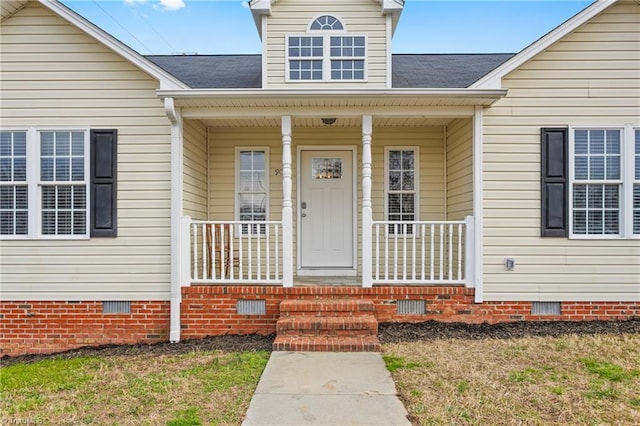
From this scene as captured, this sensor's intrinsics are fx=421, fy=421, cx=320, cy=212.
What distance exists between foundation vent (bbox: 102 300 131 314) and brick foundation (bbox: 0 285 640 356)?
54 mm

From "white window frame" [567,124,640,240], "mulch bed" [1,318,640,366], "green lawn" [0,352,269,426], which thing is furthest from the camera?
"white window frame" [567,124,640,240]

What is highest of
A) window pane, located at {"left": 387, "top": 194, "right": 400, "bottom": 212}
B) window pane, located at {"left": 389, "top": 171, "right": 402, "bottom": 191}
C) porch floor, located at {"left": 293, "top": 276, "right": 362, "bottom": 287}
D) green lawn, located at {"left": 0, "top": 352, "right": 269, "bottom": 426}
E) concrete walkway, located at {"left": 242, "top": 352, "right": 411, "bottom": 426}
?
window pane, located at {"left": 389, "top": 171, "right": 402, "bottom": 191}

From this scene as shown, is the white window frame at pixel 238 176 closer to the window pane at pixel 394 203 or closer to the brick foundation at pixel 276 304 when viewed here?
the brick foundation at pixel 276 304

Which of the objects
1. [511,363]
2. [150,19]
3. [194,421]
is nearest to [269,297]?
[194,421]

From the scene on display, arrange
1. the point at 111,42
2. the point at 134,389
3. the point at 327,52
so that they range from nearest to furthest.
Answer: the point at 134,389
the point at 111,42
the point at 327,52

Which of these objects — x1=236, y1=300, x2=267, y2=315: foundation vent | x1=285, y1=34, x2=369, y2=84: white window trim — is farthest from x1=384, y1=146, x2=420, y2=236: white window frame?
x1=236, y1=300, x2=267, y2=315: foundation vent

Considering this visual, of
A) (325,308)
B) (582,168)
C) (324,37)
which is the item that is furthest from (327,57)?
(582,168)

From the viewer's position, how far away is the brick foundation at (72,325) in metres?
5.76

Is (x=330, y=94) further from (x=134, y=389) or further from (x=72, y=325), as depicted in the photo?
(x=72, y=325)

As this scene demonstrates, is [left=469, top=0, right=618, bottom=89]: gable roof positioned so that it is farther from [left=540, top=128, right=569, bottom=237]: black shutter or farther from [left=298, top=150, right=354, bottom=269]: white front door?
[left=298, top=150, right=354, bottom=269]: white front door

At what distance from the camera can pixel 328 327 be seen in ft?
16.6

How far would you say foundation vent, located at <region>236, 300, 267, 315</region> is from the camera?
5.63 m

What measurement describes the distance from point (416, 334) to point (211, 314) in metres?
2.70

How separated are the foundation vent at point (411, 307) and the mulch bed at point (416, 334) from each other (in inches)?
6.3
